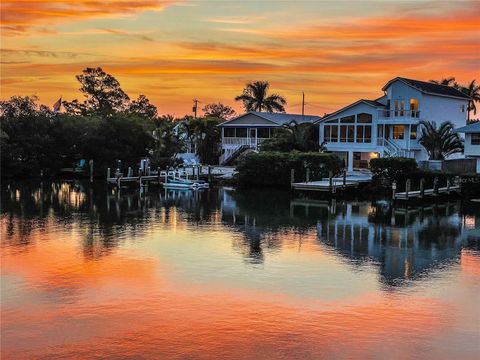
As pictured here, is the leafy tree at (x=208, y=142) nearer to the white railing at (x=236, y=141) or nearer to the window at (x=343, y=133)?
the white railing at (x=236, y=141)

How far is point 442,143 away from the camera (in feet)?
177

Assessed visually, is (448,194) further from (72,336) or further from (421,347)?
(72,336)

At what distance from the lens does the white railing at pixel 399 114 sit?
188 ft

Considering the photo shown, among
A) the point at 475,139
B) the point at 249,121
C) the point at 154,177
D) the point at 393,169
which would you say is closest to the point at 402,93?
the point at 475,139

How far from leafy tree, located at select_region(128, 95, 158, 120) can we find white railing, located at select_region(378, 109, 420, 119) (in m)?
51.0

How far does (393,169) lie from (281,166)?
9.85 metres

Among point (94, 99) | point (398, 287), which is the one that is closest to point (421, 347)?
point (398, 287)

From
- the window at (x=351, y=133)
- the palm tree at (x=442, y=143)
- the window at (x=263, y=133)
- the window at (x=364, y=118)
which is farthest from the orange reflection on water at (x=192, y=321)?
the window at (x=263, y=133)

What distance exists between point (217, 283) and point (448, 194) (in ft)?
105

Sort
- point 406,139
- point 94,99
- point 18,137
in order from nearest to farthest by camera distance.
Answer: point 406,139 → point 18,137 → point 94,99

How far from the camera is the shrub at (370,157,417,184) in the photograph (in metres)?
48.2

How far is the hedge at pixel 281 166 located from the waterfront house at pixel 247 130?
12.6m

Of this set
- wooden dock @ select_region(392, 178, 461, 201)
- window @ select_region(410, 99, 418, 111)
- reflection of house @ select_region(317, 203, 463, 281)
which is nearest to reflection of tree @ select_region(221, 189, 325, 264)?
reflection of house @ select_region(317, 203, 463, 281)

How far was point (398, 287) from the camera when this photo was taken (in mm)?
19344
